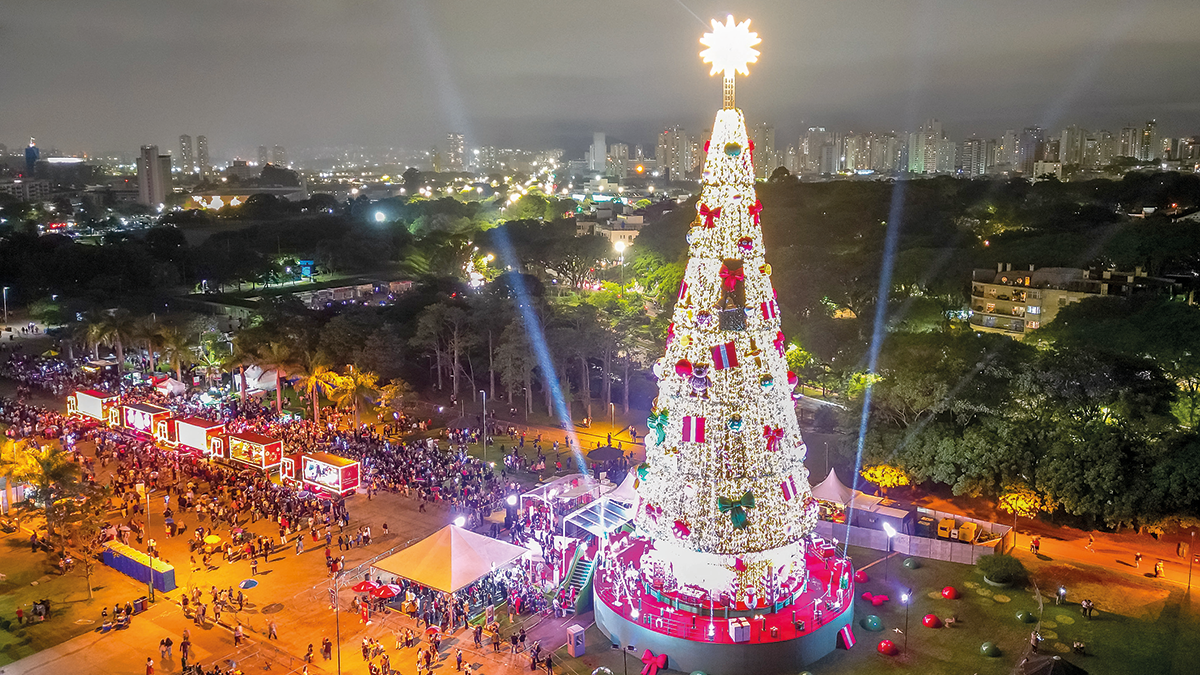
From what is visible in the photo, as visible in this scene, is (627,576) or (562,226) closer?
(627,576)

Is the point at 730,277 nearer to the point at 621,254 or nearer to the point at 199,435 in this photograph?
the point at 199,435

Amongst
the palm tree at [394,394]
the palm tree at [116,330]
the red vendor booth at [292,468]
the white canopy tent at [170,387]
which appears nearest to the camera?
the red vendor booth at [292,468]

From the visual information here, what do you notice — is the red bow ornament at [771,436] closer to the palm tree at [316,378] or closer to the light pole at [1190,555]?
the light pole at [1190,555]

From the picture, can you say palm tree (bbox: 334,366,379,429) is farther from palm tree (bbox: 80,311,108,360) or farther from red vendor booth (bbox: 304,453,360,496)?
palm tree (bbox: 80,311,108,360)

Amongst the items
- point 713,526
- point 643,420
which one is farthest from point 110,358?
point 713,526

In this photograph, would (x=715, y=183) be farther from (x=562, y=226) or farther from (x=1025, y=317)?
(x=562, y=226)

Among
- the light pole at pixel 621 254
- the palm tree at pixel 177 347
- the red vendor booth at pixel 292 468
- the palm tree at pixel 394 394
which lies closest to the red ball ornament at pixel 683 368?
the red vendor booth at pixel 292 468

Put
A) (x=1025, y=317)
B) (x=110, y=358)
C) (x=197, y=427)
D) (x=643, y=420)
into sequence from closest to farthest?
1. (x=197, y=427)
2. (x=643, y=420)
3. (x=1025, y=317)
4. (x=110, y=358)

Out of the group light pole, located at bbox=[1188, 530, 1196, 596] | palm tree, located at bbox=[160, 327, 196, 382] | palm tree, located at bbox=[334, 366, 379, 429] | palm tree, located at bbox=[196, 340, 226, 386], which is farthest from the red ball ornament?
palm tree, located at bbox=[160, 327, 196, 382]
